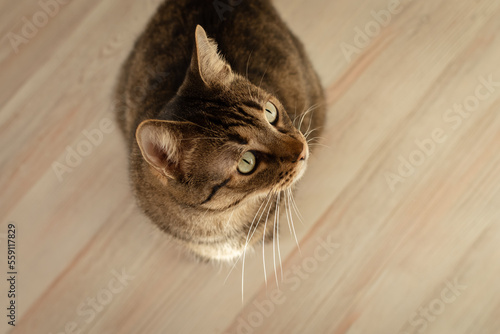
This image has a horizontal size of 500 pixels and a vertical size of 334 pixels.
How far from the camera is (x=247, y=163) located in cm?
88

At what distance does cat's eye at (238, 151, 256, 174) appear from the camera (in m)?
0.87

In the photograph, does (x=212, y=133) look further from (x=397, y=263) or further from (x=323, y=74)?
(x=397, y=263)

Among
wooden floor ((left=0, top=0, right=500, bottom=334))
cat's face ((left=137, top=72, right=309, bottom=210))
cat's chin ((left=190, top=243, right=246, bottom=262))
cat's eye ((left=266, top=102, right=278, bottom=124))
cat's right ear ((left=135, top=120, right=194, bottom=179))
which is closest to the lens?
cat's right ear ((left=135, top=120, right=194, bottom=179))

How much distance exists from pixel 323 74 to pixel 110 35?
0.91m

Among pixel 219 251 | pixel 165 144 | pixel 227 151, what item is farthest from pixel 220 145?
pixel 219 251

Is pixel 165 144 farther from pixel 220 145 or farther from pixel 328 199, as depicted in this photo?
pixel 328 199

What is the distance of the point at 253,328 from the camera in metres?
1.37

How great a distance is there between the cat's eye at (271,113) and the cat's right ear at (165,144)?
0.75ft

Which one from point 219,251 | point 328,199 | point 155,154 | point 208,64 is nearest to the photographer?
point 155,154

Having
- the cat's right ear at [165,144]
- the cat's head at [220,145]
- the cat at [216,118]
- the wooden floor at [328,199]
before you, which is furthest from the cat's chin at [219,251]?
the cat's right ear at [165,144]

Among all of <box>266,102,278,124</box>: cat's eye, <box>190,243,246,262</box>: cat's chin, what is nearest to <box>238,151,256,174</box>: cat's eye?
<box>266,102,278,124</box>: cat's eye

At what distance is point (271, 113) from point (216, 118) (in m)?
0.17

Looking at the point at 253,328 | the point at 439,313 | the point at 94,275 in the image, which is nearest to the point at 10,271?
the point at 94,275

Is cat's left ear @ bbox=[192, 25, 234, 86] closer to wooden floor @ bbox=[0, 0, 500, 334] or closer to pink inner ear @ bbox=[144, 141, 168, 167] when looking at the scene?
pink inner ear @ bbox=[144, 141, 168, 167]
